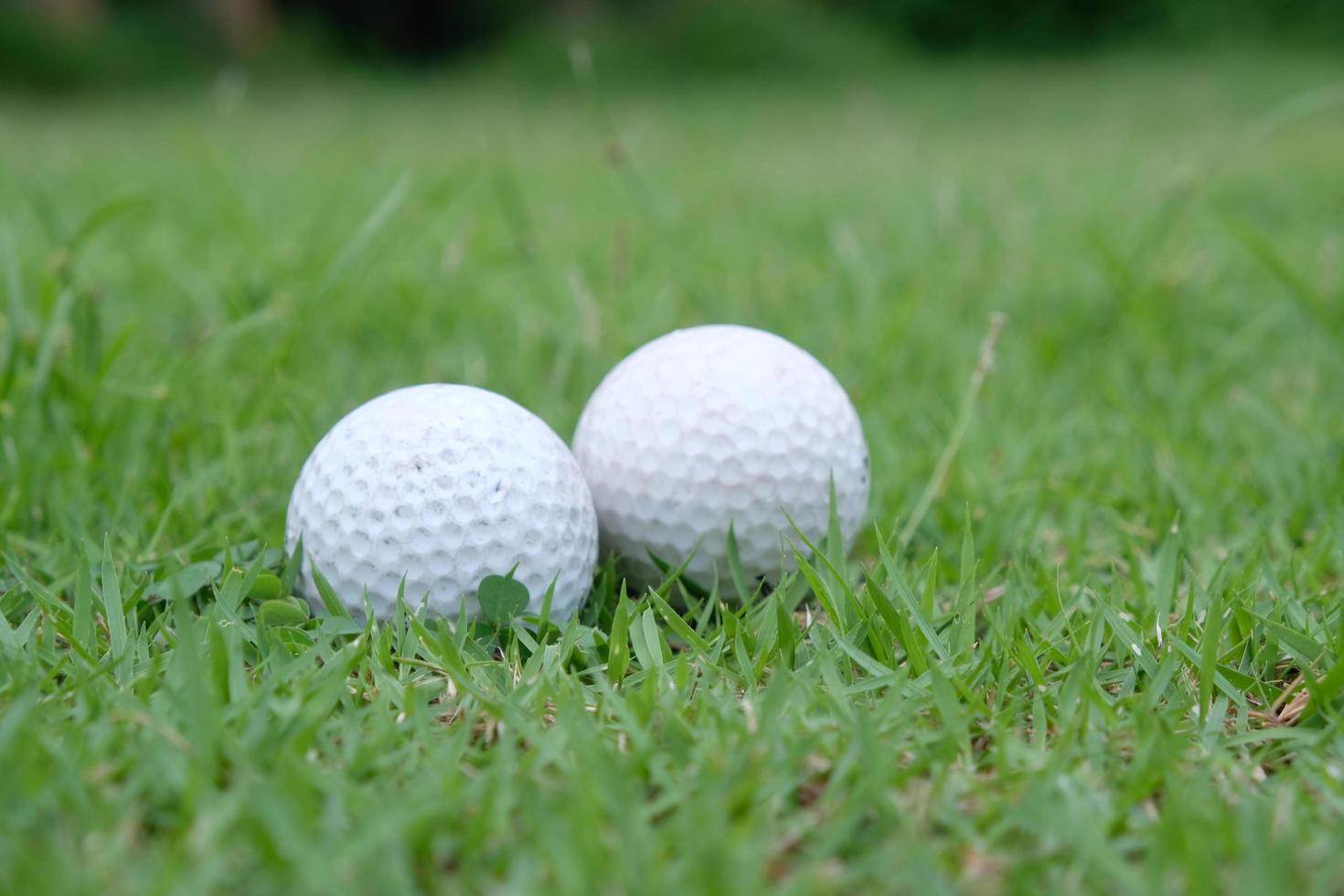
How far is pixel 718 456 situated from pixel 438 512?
447mm

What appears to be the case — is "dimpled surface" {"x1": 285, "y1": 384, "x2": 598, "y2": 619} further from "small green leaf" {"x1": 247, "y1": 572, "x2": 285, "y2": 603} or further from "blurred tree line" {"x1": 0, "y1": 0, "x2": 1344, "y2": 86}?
"blurred tree line" {"x1": 0, "y1": 0, "x2": 1344, "y2": 86}

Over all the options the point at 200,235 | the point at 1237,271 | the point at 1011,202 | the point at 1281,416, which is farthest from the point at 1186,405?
the point at 200,235

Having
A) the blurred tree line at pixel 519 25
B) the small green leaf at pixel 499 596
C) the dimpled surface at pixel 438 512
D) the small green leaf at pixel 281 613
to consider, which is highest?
the blurred tree line at pixel 519 25

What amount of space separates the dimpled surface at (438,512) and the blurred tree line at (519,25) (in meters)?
15.3

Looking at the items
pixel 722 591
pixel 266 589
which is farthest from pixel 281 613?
pixel 722 591

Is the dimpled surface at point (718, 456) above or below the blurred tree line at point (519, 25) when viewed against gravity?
below

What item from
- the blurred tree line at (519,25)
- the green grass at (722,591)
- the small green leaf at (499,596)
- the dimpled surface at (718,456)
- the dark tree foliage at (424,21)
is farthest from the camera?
the dark tree foliage at (424,21)

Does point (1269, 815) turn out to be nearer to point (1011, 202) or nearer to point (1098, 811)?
point (1098, 811)

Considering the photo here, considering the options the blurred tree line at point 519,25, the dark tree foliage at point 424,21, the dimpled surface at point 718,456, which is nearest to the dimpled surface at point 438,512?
the dimpled surface at point 718,456

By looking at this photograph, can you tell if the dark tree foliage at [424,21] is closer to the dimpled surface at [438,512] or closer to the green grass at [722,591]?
the green grass at [722,591]

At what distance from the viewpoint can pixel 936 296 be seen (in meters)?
3.46

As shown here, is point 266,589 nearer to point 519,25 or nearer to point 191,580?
point 191,580

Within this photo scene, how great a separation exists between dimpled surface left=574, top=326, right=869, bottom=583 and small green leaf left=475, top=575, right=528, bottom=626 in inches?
11.2

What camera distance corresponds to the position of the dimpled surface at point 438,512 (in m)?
1.55
